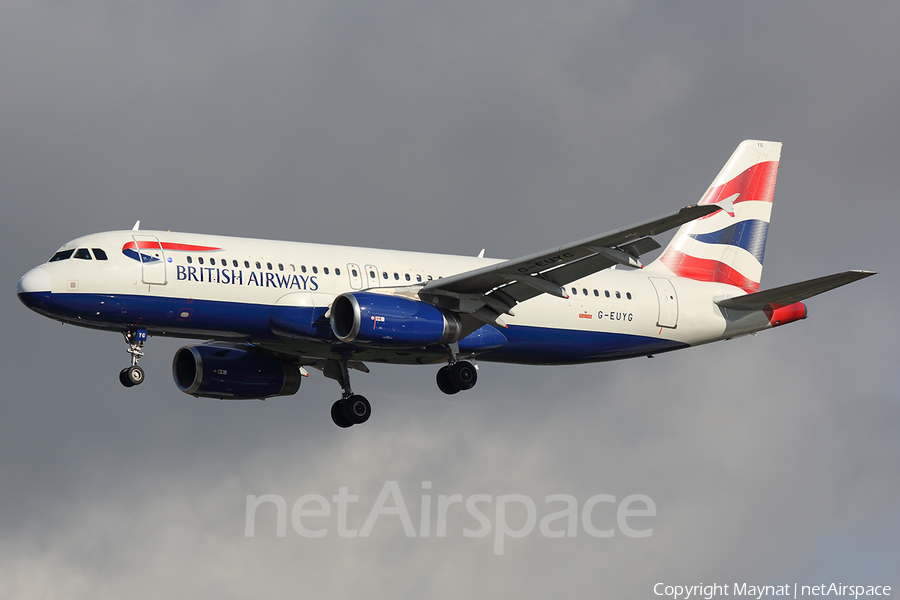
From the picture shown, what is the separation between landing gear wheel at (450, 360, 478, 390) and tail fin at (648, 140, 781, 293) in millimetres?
10293

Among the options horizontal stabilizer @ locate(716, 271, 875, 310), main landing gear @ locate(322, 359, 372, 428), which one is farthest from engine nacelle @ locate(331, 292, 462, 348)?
horizontal stabilizer @ locate(716, 271, 875, 310)

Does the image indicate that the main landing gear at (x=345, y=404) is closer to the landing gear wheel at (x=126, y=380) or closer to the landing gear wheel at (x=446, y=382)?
the landing gear wheel at (x=446, y=382)

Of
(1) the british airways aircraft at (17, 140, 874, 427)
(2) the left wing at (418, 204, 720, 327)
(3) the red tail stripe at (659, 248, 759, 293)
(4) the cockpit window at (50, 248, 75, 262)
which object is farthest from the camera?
(3) the red tail stripe at (659, 248, 759, 293)

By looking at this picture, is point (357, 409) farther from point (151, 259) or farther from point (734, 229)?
point (734, 229)

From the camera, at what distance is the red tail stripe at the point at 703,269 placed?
48.0m

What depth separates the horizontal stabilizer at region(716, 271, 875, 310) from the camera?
38.1 metres

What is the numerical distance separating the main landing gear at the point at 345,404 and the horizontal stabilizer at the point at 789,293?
44.3 ft

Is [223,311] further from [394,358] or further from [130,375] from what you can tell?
[394,358]

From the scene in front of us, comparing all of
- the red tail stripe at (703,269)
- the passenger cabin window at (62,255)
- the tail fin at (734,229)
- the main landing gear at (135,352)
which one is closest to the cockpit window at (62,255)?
the passenger cabin window at (62,255)

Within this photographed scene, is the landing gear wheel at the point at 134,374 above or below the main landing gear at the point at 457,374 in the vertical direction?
below

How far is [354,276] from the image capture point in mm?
40125

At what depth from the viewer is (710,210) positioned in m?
31.0

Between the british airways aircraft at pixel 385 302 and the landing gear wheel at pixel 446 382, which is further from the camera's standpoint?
the landing gear wheel at pixel 446 382

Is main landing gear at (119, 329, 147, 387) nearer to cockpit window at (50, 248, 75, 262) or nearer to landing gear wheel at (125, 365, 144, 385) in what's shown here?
landing gear wheel at (125, 365, 144, 385)
